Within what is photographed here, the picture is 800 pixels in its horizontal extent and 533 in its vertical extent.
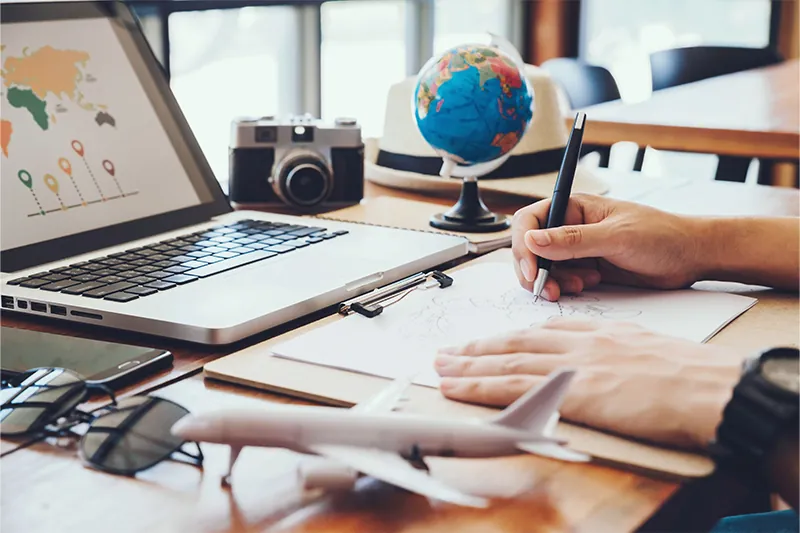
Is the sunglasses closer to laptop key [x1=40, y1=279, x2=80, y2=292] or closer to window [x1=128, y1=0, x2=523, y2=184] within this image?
laptop key [x1=40, y1=279, x2=80, y2=292]

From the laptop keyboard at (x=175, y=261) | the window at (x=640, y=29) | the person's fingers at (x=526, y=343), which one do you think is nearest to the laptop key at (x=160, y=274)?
the laptop keyboard at (x=175, y=261)

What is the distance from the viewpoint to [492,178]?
1455 mm

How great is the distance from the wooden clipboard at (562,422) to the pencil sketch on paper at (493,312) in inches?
3.1

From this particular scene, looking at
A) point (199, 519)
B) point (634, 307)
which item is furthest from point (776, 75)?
point (199, 519)

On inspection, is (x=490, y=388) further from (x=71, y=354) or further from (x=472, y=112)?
(x=472, y=112)

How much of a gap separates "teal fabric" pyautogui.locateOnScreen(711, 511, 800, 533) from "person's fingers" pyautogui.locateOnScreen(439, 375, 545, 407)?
418 mm

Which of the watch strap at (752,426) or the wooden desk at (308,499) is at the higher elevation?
the watch strap at (752,426)

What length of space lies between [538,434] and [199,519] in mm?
196

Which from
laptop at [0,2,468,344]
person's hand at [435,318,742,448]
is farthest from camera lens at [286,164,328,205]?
person's hand at [435,318,742,448]

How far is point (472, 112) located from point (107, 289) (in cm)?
50

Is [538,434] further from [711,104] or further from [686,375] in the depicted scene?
[711,104]

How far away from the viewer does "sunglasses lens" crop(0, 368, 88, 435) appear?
24.5 inches

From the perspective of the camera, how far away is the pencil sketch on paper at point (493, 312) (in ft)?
2.66

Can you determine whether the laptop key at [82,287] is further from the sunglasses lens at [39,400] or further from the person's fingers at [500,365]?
the person's fingers at [500,365]
